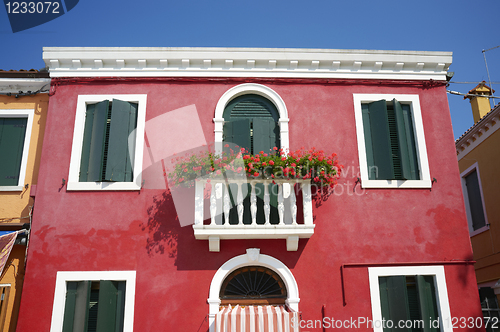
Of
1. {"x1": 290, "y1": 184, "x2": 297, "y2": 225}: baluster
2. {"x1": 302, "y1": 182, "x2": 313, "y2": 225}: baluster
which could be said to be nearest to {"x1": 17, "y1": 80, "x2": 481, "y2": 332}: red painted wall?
{"x1": 302, "y1": 182, "x2": 313, "y2": 225}: baluster

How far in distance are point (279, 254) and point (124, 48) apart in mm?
5438

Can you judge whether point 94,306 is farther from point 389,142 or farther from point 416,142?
point 416,142

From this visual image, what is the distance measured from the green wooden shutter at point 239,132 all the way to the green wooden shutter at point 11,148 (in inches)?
172

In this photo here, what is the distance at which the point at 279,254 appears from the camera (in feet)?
26.2

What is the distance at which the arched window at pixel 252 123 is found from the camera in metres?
8.72

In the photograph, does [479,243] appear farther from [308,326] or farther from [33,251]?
[33,251]

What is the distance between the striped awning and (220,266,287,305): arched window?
0.76 metres

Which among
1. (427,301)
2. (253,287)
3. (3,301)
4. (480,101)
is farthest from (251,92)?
(480,101)

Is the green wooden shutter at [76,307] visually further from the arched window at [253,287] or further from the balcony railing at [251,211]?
the arched window at [253,287]

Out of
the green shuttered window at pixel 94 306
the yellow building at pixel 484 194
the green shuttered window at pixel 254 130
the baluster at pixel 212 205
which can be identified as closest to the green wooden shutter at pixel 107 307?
the green shuttered window at pixel 94 306

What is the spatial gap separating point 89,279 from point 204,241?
2212mm

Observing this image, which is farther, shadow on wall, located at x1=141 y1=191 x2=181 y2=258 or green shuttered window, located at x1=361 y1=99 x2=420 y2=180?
green shuttered window, located at x1=361 y1=99 x2=420 y2=180

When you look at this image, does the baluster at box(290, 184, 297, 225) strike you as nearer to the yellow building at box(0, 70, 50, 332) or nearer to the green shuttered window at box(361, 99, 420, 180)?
the green shuttered window at box(361, 99, 420, 180)

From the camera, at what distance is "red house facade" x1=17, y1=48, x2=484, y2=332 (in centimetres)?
766
